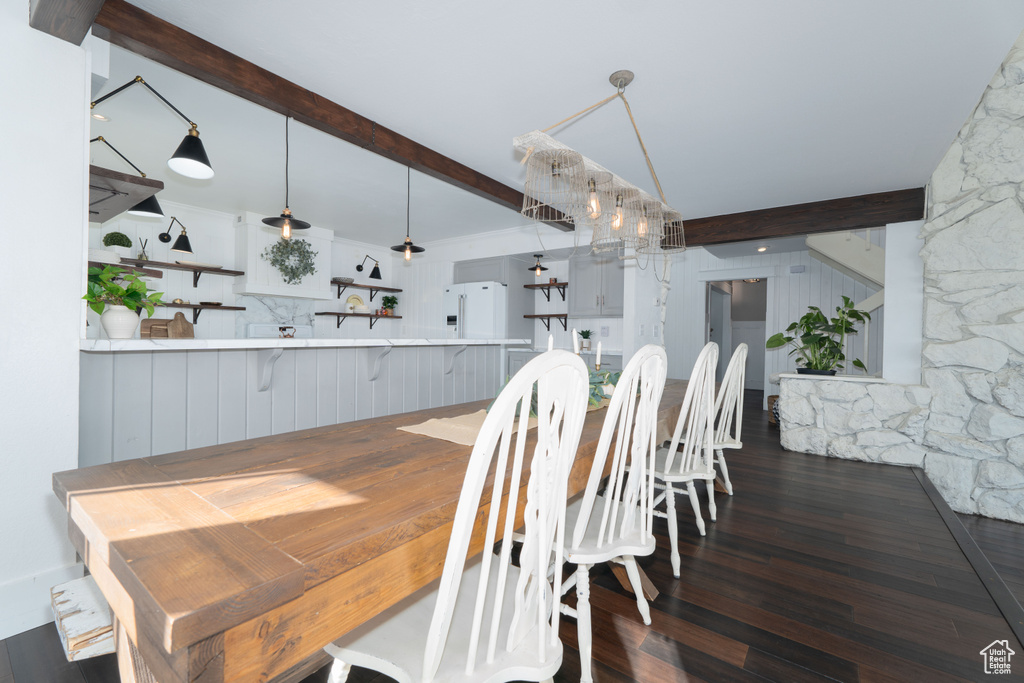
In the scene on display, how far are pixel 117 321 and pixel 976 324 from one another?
16.3 ft

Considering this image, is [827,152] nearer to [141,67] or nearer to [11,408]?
[141,67]

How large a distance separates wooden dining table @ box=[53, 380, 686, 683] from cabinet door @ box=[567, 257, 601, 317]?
4.47 metres

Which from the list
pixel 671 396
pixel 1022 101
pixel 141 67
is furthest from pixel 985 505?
pixel 141 67

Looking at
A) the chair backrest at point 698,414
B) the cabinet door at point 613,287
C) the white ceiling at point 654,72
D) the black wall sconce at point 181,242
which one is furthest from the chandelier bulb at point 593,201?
the black wall sconce at point 181,242

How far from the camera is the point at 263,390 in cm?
251

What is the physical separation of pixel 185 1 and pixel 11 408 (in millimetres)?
1700

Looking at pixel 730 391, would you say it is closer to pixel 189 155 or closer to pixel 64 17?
pixel 189 155

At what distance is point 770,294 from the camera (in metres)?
6.68

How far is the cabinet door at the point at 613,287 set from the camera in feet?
17.1

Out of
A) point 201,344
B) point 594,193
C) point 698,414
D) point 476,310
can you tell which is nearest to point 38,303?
point 201,344

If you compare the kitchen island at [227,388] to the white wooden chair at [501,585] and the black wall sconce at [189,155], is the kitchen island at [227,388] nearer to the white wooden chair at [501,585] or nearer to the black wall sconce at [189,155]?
the black wall sconce at [189,155]

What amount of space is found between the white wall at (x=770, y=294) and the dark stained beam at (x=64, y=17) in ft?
21.1

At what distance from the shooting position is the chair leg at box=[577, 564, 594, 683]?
1270 millimetres

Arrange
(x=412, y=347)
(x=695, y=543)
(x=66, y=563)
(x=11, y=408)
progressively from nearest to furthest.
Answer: (x=11, y=408) → (x=66, y=563) → (x=695, y=543) → (x=412, y=347)
